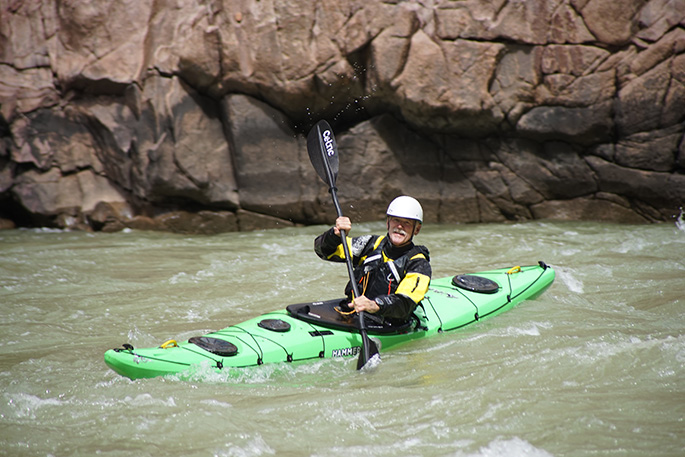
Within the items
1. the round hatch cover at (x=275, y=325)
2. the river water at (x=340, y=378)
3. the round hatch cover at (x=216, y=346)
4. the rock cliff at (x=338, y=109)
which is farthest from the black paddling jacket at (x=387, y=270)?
the rock cliff at (x=338, y=109)

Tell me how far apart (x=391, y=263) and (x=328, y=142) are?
1.59m

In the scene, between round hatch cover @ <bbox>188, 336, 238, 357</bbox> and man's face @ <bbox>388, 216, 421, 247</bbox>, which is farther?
man's face @ <bbox>388, 216, 421, 247</bbox>

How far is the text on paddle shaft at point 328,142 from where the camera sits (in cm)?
518

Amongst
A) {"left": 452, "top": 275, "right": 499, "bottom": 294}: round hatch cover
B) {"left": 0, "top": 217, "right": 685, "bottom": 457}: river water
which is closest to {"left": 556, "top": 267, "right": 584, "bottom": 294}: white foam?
{"left": 0, "top": 217, "right": 685, "bottom": 457}: river water

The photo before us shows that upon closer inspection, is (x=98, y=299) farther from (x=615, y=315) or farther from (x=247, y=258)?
(x=615, y=315)

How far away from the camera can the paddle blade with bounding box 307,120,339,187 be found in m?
5.10

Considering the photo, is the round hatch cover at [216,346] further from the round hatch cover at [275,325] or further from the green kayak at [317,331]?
the round hatch cover at [275,325]

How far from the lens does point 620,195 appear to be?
828cm

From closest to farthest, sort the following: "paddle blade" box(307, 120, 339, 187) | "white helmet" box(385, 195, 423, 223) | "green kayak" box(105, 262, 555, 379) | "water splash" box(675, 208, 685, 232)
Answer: "green kayak" box(105, 262, 555, 379) → "white helmet" box(385, 195, 423, 223) → "paddle blade" box(307, 120, 339, 187) → "water splash" box(675, 208, 685, 232)

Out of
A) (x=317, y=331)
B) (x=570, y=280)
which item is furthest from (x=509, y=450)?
(x=570, y=280)

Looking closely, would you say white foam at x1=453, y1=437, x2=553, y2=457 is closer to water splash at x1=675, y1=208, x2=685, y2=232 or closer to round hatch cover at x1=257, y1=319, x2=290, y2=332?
round hatch cover at x1=257, y1=319, x2=290, y2=332

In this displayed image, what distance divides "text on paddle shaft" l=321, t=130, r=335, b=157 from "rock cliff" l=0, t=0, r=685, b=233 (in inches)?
129

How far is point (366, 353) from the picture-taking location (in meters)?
3.59

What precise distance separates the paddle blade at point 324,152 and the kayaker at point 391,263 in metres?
0.92
